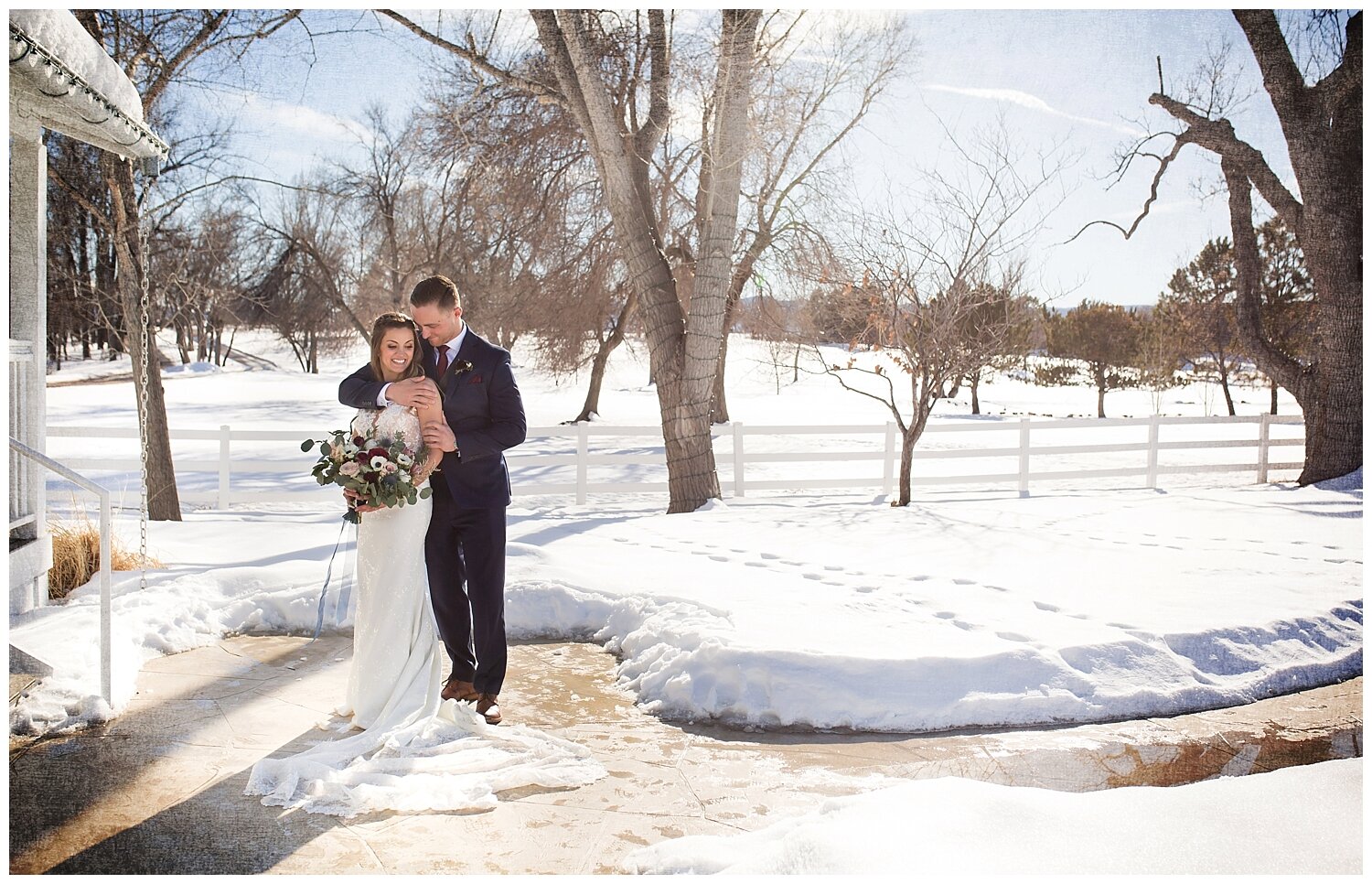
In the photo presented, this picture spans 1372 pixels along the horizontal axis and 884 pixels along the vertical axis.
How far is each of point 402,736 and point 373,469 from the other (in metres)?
0.75

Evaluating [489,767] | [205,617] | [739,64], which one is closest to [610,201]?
[739,64]

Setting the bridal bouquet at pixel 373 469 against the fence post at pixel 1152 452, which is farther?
the fence post at pixel 1152 452

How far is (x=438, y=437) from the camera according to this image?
291cm

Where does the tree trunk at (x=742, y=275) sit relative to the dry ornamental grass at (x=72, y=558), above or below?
above

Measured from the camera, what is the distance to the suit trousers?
3033 mm

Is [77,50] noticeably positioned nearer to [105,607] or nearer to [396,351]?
[396,351]

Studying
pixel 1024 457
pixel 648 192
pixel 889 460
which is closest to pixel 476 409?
pixel 648 192

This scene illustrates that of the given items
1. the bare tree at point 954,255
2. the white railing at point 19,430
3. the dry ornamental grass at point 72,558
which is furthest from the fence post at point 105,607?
the bare tree at point 954,255

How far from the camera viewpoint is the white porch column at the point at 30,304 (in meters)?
3.86

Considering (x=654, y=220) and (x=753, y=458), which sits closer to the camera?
(x=654, y=220)

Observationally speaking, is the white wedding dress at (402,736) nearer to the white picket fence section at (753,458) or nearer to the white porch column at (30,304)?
the white porch column at (30,304)

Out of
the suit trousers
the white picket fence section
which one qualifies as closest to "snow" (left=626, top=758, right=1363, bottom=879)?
the suit trousers

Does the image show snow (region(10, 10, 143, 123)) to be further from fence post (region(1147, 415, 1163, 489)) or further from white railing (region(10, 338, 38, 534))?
fence post (region(1147, 415, 1163, 489))

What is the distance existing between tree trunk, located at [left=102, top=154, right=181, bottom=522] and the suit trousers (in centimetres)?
378
